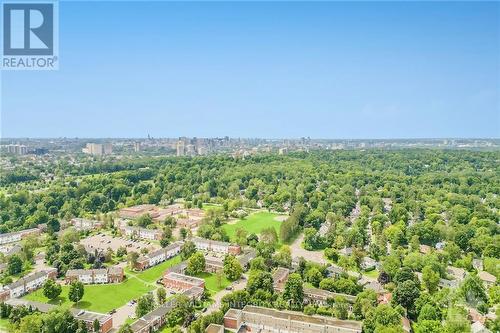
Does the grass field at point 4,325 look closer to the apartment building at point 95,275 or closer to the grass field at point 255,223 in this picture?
the apartment building at point 95,275

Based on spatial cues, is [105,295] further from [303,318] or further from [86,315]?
[303,318]

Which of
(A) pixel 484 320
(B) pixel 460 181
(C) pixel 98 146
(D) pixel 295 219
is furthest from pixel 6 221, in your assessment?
(C) pixel 98 146

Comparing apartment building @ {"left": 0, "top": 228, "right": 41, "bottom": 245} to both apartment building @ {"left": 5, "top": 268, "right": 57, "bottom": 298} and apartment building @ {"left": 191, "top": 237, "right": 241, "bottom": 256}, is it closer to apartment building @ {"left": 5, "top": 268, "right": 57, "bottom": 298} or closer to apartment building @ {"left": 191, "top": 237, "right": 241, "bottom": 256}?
apartment building @ {"left": 5, "top": 268, "right": 57, "bottom": 298}

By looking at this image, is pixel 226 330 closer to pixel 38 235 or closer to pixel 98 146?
pixel 38 235

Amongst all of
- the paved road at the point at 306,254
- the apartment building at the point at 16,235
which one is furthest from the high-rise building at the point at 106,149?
the paved road at the point at 306,254

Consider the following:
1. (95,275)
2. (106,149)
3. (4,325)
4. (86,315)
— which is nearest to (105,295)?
(95,275)

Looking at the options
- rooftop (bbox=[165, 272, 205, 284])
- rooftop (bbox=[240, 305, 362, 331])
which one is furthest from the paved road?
rooftop (bbox=[240, 305, 362, 331])
